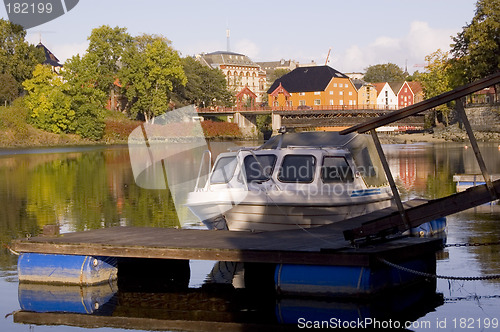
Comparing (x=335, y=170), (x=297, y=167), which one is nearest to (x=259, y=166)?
(x=297, y=167)

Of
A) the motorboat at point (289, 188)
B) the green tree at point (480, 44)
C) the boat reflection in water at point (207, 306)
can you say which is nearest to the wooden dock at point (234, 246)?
the motorboat at point (289, 188)

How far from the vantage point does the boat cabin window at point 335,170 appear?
61.7 feet

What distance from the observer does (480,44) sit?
91062 millimetres

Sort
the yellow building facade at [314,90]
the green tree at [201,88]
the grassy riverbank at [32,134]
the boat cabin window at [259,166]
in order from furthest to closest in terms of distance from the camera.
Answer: the yellow building facade at [314,90] → the green tree at [201,88] → the grassy riverbank at [32,134] → the boat cabin window at [259,166]

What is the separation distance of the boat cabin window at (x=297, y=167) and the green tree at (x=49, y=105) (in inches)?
3348

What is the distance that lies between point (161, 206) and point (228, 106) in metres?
117

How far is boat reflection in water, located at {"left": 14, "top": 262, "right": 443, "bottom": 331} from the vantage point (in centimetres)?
1394

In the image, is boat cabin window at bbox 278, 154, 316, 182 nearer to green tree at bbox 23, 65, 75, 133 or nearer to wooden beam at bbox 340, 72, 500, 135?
wooden beam at bbox 340, 72, 500, 135

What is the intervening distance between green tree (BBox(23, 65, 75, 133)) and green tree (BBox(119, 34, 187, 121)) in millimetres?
14117

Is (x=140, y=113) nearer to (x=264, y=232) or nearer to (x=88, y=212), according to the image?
(x=88, y=212)

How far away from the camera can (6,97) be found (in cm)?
10850

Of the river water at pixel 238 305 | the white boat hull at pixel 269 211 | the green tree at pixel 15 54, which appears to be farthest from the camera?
the green tree at pixel 15 54

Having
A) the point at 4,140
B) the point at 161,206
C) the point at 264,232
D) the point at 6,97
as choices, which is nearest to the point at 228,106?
the point at 6,97

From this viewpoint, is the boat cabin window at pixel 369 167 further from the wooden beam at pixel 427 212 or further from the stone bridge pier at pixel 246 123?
the stone bridge pier at pixel 246 123
